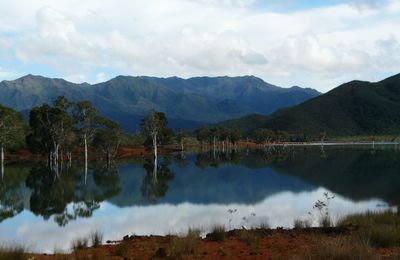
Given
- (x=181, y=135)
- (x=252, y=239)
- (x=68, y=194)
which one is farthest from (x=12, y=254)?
(x=181, y=135)

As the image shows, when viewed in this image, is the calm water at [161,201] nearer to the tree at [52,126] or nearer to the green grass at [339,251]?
the green grass at [339,251]

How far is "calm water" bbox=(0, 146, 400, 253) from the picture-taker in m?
23.6

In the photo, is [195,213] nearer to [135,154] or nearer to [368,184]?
[368,184]

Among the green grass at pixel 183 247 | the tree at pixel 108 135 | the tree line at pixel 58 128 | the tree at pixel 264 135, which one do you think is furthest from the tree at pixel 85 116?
the tree at pixel 264 135

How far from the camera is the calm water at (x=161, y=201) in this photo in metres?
23.6

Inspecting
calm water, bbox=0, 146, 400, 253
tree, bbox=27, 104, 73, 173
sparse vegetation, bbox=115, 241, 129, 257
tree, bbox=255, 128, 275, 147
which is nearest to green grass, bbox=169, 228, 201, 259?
sparse vegetation, bbox=115, 241, 129, 257

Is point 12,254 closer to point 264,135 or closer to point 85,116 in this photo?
point 85,116

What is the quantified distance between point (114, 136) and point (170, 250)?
73384 millimetres

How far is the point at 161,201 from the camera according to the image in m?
34.0

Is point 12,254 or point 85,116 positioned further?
point 85,116

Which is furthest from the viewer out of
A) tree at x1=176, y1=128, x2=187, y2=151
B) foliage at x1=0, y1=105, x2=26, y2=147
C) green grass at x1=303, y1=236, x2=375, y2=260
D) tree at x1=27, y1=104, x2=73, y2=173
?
tree at x1=176, y1=128, x2=187, y2=151

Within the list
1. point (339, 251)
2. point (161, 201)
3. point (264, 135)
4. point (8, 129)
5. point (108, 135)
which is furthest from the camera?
point (264, 135)

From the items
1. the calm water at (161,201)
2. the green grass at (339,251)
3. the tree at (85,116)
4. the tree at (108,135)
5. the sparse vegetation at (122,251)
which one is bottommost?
the calm water at (161,201)

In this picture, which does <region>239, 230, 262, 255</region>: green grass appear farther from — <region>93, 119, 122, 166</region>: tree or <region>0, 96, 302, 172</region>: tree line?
<region>93, 119, 122, 166</region>: tree
